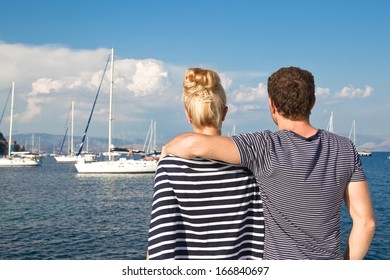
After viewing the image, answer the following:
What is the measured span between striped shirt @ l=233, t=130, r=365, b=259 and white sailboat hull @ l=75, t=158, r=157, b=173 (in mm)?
59662

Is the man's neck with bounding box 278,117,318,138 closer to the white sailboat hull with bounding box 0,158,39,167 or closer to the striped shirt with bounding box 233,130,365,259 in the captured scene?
the striped shirt with bounding box 233,130,365,259

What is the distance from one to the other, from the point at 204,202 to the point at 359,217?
950 millimetres

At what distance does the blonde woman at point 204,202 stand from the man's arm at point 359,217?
0.55 m

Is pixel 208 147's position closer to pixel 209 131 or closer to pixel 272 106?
pixel 209 131

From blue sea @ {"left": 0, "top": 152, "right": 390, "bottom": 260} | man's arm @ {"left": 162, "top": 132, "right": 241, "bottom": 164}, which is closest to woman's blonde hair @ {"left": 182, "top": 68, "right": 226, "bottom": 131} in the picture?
man's arm @ {"left": 162, "top": 132, "right": 241, "bottom": 164}

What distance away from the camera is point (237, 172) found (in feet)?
8.82

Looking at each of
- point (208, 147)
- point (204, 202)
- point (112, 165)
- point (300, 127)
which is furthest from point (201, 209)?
point (112, 165)

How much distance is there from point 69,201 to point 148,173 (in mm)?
28485

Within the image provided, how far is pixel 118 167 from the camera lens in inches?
2429

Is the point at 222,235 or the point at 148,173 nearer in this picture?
the point at 222,235

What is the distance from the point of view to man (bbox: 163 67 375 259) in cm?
259

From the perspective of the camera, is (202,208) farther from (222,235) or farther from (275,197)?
(275,197)
